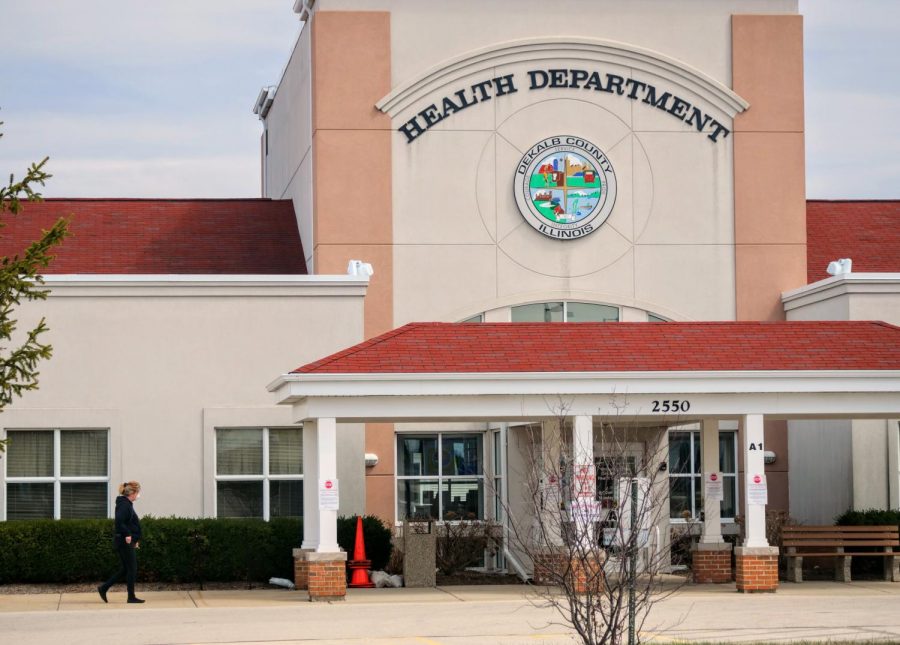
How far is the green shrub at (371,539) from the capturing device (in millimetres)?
24516

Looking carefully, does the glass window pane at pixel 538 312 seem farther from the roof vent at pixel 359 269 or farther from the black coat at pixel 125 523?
the black coat at pixel 125 523

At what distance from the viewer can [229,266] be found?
2977 cm

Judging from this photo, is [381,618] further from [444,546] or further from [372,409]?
[444,546]

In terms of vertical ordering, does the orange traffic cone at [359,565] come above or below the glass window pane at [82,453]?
below

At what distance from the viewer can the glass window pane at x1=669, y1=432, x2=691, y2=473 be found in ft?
95.0

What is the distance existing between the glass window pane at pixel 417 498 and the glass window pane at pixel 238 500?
3.04 meters

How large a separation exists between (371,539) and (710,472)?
580cm

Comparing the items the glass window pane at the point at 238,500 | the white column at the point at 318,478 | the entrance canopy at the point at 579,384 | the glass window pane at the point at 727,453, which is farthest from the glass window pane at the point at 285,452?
the glass window pane at the point at 727,453

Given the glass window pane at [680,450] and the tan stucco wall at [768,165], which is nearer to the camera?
the glass window pane at [680,450]

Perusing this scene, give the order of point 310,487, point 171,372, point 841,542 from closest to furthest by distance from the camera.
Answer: point 310,487 < point 841,542 < point 171,372

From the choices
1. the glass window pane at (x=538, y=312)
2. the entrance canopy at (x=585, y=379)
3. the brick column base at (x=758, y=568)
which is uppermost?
the glass window pane at (x=538, y=312)

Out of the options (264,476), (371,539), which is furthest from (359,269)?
(371,539)

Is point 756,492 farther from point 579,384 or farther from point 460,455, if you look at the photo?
point 460,455

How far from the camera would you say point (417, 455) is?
28.1 meters
